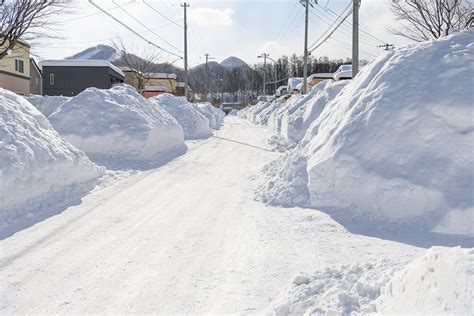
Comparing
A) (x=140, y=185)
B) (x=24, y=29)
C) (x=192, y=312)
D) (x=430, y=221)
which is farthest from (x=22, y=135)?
(x=24, y=29)

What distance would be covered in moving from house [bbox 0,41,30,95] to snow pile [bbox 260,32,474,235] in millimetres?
33640

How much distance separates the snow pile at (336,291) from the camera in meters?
2.89

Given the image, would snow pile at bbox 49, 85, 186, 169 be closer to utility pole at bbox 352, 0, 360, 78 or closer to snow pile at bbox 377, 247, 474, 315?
utility pole at bbox 352, 0, 360, 78

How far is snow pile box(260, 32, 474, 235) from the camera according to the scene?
17.0ft

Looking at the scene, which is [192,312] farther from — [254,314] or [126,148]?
[126,148]

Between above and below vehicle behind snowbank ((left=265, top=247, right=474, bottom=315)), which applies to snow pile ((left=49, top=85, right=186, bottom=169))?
above

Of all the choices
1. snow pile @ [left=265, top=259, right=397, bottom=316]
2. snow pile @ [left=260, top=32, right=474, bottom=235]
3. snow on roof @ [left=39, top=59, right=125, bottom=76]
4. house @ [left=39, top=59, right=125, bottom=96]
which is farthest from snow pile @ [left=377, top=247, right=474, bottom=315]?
snow on roof @ [left=39, top=59, right=125, bottom=76]

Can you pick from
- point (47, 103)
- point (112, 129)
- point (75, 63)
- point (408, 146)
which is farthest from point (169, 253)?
point (75, 63)

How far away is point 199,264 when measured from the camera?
423cm

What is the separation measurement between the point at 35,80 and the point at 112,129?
1637 inches

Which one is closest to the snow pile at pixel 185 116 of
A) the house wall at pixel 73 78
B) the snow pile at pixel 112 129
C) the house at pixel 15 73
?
the snow pile at pixel 112 129

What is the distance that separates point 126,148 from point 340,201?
22.8 feet

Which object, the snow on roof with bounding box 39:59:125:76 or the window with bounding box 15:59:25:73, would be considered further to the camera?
the snow on roof with bounding box 39:59:125:76

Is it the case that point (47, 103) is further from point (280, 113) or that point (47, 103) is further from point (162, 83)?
point (162, 83)
